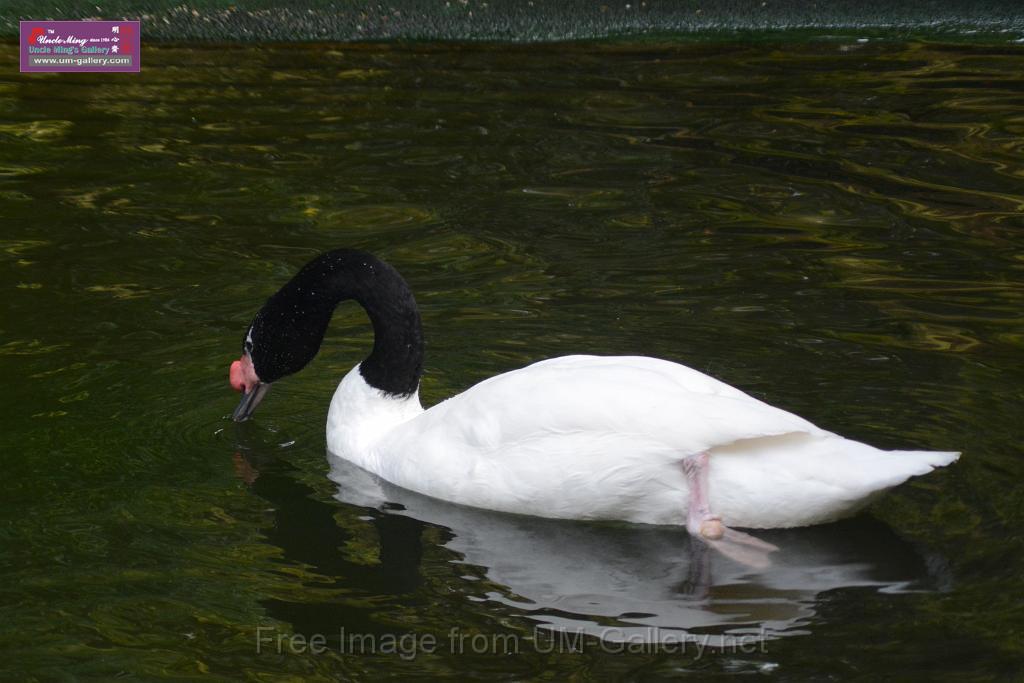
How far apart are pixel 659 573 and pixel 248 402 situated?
1.95 meters

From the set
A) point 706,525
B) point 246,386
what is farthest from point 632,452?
point 246,386

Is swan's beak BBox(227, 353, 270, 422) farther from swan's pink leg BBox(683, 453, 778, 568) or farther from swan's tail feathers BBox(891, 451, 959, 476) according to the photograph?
swan's tail feathers BBox(891, 451, 959, 476)

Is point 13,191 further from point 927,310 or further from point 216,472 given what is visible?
point 927,310

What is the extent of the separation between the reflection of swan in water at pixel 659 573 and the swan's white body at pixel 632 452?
0.07 meters

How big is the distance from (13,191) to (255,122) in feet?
6.17

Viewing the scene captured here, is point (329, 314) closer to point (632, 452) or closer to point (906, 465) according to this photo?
point (632, 452)

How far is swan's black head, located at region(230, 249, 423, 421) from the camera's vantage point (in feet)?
18.8

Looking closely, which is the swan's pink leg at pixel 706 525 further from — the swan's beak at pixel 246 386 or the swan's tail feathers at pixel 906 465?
the swan's beak at pixel 246 386

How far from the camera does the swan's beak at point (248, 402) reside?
6.01 metres

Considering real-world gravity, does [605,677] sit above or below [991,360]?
below

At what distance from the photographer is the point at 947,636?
420 cm

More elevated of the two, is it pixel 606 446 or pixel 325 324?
pixel 325 324

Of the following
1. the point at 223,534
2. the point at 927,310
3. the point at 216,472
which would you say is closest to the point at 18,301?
the point at 216,472

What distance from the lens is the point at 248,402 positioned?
6.02 meters
